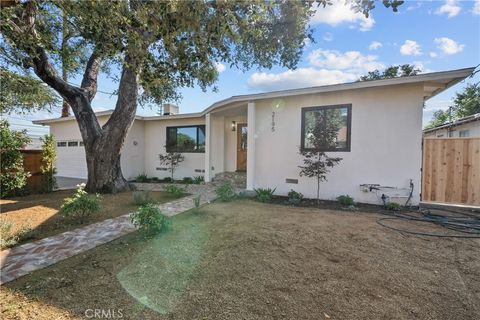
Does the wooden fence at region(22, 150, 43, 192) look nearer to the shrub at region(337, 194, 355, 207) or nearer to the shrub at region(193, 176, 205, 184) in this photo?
the shrub at region(193, 176, 205, 184)

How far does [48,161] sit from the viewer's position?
25.7 feet

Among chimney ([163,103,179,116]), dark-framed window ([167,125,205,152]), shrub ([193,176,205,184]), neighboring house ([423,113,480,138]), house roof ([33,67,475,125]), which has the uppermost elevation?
chimney ([163,103,179,116])

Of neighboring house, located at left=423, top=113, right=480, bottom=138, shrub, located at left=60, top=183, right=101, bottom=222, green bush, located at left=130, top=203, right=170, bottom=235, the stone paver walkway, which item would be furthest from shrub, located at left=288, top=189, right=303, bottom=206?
neighboring house, located at left=423, top=113, right=480, bottom=138

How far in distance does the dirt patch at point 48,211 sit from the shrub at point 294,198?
3449mm

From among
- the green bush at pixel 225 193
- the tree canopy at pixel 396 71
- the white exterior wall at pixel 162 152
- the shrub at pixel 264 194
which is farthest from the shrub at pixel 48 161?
the tree canopy at pixel 396 71

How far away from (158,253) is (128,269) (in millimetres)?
469

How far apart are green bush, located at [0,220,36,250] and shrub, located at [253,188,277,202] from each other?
5027 millimetres

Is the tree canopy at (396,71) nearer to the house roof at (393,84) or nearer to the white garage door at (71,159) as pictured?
the house roof at (393,84)

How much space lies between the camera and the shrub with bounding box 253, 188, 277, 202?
6844mm

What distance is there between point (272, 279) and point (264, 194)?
4.54 metres

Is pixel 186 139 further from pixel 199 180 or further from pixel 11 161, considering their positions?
pixel 11 161

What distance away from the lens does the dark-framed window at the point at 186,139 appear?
10.6 metres

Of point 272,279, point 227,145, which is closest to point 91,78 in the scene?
point 227,145

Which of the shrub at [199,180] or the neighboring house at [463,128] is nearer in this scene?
the neighboring house at [463,128]
